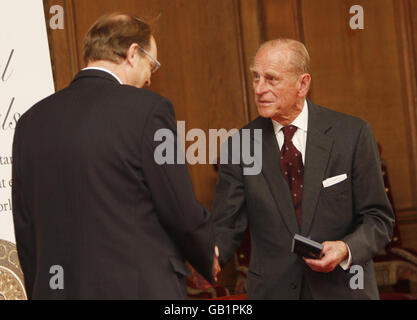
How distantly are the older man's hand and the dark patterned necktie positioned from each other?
0.68 feet

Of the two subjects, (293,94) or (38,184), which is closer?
(38,184)

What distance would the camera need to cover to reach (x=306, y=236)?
98.0 inches

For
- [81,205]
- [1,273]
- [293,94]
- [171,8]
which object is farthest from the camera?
[171,8]

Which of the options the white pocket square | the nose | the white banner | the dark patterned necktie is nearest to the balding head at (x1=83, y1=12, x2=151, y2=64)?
the nose

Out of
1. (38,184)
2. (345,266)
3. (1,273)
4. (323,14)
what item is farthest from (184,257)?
(323,14)

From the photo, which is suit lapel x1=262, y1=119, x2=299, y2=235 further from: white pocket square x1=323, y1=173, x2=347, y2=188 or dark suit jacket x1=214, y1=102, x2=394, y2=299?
white pocket square x1=323, y1=173, x2=347, y2=188

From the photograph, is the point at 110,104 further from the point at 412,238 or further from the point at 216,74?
the point at 412,238

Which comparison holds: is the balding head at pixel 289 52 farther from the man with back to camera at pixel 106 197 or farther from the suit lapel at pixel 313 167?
the man with back to camera at pixel 106 197

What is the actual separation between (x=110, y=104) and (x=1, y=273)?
7.29 ft

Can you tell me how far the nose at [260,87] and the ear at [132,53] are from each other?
2.55 ft

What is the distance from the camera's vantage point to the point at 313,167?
2535 millimetres

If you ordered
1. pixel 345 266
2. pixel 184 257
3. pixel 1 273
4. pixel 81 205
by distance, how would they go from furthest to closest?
pixel 1 273
pixel 345 266
pixel 184 257
pixel 81 205

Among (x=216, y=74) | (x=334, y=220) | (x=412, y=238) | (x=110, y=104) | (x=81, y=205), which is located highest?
(x=216, y=74)

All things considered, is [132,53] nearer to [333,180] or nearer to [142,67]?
[142,67]
